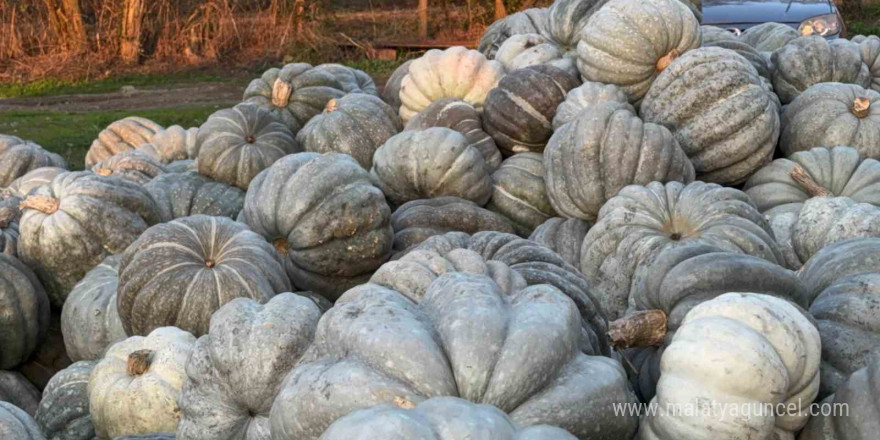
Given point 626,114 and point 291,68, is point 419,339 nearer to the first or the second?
point 626,114

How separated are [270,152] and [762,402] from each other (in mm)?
4212

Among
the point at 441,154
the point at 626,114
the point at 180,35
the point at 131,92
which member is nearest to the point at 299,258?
the point at 441,154

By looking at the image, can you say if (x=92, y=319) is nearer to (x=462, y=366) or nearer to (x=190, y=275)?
(x=190, y=275)

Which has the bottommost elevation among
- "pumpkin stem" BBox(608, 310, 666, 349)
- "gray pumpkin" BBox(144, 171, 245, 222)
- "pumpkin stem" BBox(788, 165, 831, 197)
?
"gray pumpkin" BBox(144, 171, 245, 222)

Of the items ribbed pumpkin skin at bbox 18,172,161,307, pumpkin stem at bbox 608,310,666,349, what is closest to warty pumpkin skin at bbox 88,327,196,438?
ribbed pumpkin skin at bbox 18,172,161,307

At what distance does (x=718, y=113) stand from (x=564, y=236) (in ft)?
3.75

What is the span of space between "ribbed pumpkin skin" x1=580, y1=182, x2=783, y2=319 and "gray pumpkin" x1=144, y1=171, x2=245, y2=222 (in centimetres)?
232

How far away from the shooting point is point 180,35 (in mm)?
17109

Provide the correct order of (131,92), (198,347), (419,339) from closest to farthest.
Result: 1. (419,339)
2. (198,347)
3. (131,92)

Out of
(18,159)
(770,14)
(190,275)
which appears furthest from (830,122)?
(770,14)

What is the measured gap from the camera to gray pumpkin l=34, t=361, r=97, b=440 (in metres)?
→ 4.29

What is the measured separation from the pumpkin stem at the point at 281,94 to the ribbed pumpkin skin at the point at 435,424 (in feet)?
17.8

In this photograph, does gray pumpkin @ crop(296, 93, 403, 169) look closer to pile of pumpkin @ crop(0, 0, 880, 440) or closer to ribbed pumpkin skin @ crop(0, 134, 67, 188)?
pile of pumpkin @ crop(0, 0, 880, 440)

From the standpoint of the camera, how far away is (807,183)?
534 cm
